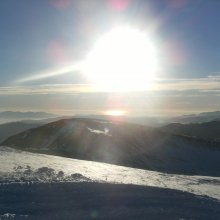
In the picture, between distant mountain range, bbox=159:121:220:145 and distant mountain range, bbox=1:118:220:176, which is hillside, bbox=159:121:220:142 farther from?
distant mountain range, bbox=1:118:220:176

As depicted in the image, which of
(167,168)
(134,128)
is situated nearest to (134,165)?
(167,168)

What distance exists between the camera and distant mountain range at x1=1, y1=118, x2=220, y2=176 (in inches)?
2179

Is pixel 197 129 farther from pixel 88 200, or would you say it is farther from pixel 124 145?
pixel 88 200

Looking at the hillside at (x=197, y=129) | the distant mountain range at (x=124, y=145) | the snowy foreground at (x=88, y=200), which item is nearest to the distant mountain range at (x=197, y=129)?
the hillside at (x=197, y=129)

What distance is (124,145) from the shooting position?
60438mm

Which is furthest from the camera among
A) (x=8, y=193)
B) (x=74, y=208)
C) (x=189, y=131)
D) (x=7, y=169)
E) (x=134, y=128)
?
(x=189, y=131)

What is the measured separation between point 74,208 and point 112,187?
359 cm

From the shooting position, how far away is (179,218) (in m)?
14.7

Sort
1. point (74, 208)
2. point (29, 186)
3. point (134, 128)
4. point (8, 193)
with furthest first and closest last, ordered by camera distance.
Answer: point (134, 128) → point (29, 186) → point (8, 193) → point (74, 208)

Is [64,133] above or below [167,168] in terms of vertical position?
above

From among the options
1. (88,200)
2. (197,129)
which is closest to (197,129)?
(197,129)

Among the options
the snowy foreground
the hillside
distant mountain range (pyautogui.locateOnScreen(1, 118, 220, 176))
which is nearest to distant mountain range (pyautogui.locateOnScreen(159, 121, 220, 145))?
the hillside

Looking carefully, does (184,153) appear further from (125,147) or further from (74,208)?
(74,208)

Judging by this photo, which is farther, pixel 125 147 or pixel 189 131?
pixel 189 131
